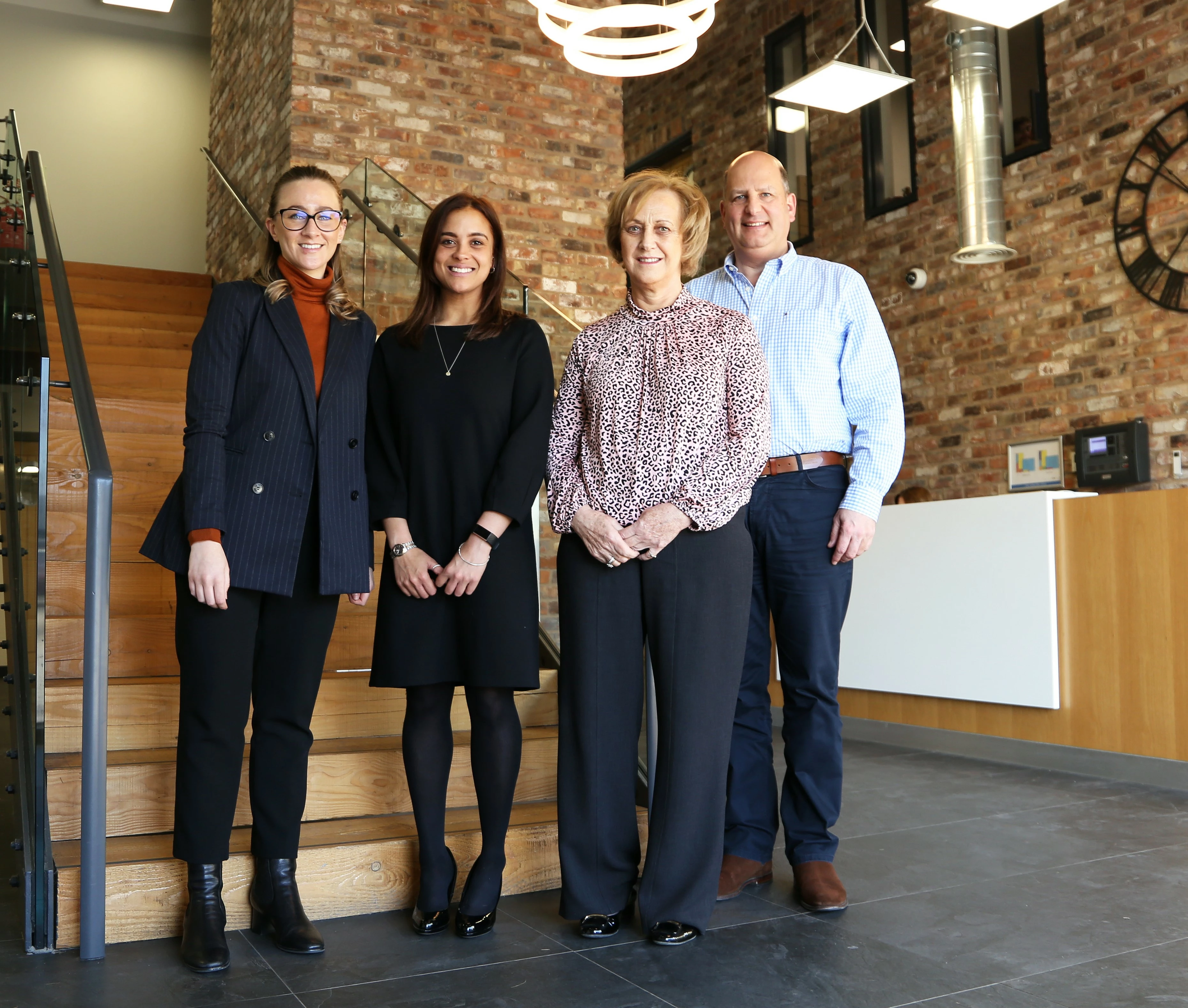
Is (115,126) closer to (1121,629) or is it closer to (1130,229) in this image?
(1130,229)

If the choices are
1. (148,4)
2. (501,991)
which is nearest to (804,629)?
(501,991)

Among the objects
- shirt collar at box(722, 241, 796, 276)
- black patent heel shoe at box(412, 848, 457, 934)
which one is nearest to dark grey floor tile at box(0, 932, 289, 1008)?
black patent heel shoe at box(412, 848, 457, 934)

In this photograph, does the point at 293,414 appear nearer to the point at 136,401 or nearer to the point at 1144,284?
the point at 136,401

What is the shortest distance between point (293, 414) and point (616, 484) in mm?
662

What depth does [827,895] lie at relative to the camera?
8.02 feet

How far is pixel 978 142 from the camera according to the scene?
21.9 ft

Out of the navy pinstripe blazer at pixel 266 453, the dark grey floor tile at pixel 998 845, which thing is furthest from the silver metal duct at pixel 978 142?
the navy pinstripe blazer at pixel 266 453

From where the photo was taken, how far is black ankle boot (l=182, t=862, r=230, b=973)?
2.07 metres

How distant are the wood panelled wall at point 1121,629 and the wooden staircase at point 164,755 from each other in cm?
233

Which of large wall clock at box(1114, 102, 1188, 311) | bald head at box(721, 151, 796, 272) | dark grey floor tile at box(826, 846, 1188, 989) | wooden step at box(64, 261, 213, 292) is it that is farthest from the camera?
wooden step at box(64, 261, 213, 292)

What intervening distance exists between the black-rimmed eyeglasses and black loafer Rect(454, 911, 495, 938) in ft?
4.70

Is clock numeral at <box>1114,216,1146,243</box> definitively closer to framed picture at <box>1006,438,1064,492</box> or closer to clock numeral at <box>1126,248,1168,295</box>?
clock numeral at <box>1126,248,1168,295</box>

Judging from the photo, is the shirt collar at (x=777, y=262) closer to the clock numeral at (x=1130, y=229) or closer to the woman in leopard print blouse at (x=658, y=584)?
the woman in leopard print blouse at (x=658, y=584)

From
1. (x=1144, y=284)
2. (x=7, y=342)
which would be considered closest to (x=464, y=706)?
(x=7, y=342)
